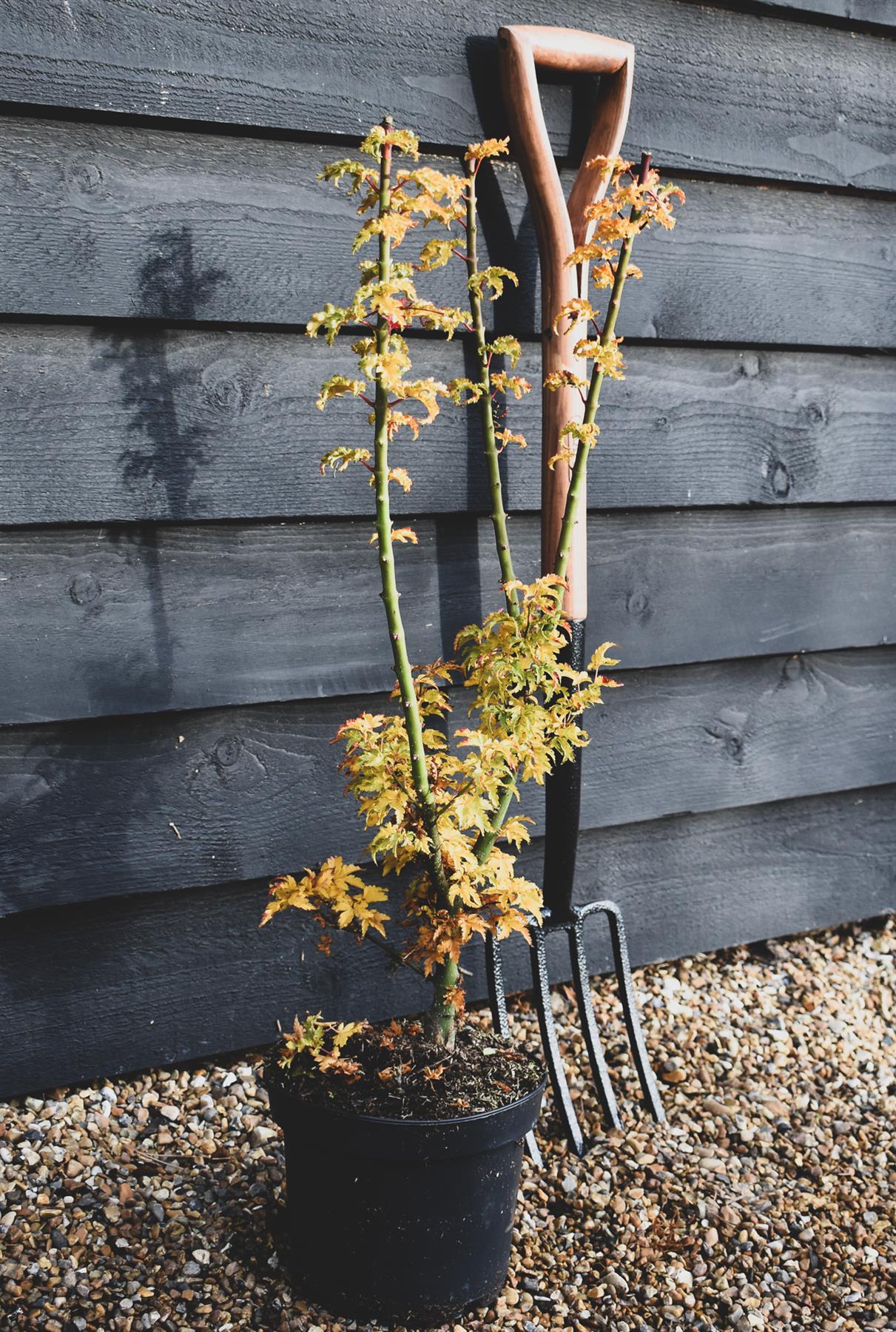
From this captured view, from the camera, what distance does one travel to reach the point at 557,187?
1.77 meters

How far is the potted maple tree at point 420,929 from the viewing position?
1.38 metres

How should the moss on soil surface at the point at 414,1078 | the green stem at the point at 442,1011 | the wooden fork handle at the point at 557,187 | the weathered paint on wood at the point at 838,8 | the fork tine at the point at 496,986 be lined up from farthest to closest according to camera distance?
the weathered paint on wood at the point at 838,8, the fork tine at the point at 496,986, the wooden fork handle at the point at 557,187, the green stem at the point at 442,1011, the moss on soil surface at the point at 414,1078

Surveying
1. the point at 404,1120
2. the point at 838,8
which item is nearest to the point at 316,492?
the point at 404,1120

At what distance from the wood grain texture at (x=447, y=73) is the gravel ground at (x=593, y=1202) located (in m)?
1.54

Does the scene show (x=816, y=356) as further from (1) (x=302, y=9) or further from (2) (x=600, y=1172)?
(2) (x=600, y=1172)

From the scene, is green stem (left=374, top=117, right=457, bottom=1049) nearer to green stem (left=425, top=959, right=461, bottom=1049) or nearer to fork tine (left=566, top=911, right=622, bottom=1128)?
green stem (left=425, top=959, right=461, bottom=1049)

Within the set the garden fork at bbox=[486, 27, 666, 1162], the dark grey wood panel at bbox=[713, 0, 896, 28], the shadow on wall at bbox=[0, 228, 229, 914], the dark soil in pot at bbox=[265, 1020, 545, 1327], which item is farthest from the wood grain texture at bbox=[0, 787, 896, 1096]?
the dark grey wood panel at bbox=[713, 0, 896, 28]

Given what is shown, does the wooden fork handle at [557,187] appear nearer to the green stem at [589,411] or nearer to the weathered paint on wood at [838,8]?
the green stem at [589,411]

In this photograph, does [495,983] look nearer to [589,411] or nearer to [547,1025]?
[547,1025]

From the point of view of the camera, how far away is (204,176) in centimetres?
169

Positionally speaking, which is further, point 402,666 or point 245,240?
point 245,240

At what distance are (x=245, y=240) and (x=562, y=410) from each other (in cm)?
56

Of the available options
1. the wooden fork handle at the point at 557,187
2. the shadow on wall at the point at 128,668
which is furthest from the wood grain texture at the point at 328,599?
the wooden fork handle at the point at 557,187

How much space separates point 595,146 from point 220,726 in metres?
1.13
